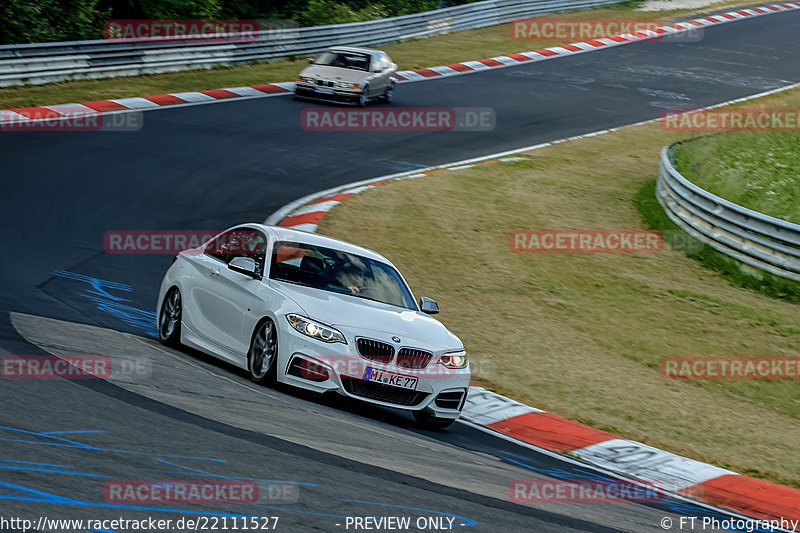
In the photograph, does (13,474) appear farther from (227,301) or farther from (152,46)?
(152,46)

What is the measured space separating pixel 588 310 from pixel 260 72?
1727cm

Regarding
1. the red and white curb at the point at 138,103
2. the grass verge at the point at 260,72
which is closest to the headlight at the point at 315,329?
the red and white curb at the point at 138,103

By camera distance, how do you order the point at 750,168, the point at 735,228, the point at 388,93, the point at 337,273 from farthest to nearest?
the point at 388,93 → the point at 750,168 → the point at 735,228 → the point at 337,273

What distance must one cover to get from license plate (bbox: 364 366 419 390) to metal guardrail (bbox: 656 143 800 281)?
9.75 meters

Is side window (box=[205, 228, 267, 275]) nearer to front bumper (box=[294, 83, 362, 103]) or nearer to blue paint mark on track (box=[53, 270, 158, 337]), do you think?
blue paint mark on track (box=[53, 270, 158, 337])

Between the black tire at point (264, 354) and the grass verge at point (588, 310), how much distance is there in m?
3.03

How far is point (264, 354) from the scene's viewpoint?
30.1ft

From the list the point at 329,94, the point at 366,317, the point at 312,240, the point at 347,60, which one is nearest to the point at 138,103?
the point at 329,94

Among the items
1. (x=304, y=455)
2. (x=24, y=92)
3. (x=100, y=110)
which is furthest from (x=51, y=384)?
(x=24, y=92)

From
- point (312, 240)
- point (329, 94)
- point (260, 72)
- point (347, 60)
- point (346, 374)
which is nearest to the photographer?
point (346, 374)

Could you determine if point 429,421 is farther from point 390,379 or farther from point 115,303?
point 115,303

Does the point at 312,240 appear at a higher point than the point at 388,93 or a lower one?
higher

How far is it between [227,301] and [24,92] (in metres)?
15.5

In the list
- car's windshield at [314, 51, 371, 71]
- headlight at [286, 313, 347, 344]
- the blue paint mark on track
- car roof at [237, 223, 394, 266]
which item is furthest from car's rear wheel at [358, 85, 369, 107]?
headlight at [286, 313, 347, 344]
